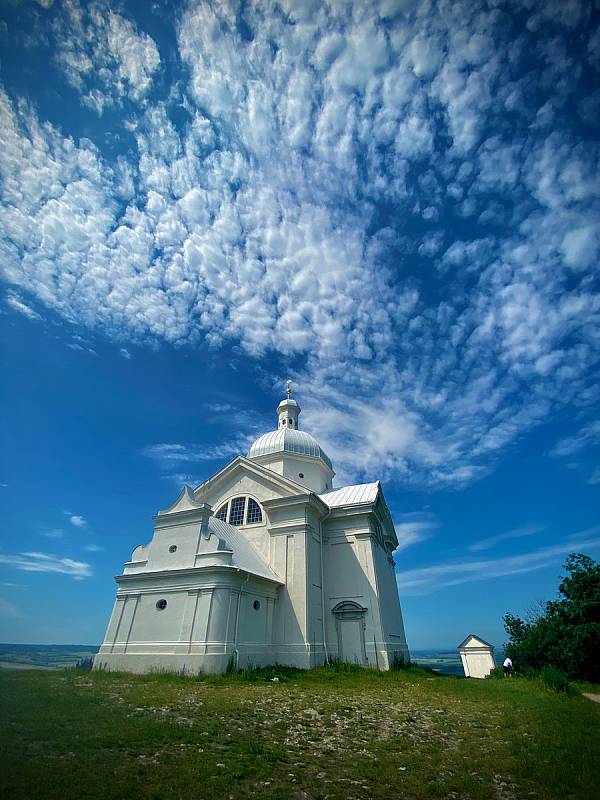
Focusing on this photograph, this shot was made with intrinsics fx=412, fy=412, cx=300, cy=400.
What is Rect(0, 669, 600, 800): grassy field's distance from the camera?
18.6 feet

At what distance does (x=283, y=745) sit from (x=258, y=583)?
1334 cm

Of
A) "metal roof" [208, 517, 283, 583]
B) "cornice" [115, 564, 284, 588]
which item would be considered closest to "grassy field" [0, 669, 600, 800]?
"cornice" [115, 564, 284, 588]

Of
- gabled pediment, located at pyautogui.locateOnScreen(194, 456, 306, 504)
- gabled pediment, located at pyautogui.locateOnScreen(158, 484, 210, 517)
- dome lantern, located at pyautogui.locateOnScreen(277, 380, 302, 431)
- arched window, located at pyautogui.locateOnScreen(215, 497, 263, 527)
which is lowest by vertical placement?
gabled pediment, located at pyautogui.locateOnScreen(158, 484, 210, 517)

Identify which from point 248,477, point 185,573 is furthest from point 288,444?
point 185,573

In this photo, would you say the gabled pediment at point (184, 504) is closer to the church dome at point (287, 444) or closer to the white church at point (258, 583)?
the white church at point (258, 583)

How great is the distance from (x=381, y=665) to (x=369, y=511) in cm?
802

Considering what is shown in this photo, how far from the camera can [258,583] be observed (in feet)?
67.8

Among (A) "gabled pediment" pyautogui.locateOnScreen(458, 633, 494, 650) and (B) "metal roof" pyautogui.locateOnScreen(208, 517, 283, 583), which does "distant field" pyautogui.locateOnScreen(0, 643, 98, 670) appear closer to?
(B) "metal roof" pyautogui.locateOnScreen(208, 517, 283, 583)

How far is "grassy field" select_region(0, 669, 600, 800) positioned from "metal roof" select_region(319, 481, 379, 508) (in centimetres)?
1378

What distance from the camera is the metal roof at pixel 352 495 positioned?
26842 millimetres

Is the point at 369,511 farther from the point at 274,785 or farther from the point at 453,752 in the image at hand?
the point at 274,785

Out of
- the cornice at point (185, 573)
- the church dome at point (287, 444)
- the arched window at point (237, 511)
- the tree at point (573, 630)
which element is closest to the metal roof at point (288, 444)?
the church dome at point (287, 444)

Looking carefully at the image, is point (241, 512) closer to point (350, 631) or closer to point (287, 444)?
point (287, 444)

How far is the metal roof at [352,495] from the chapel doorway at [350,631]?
5.87 meters
